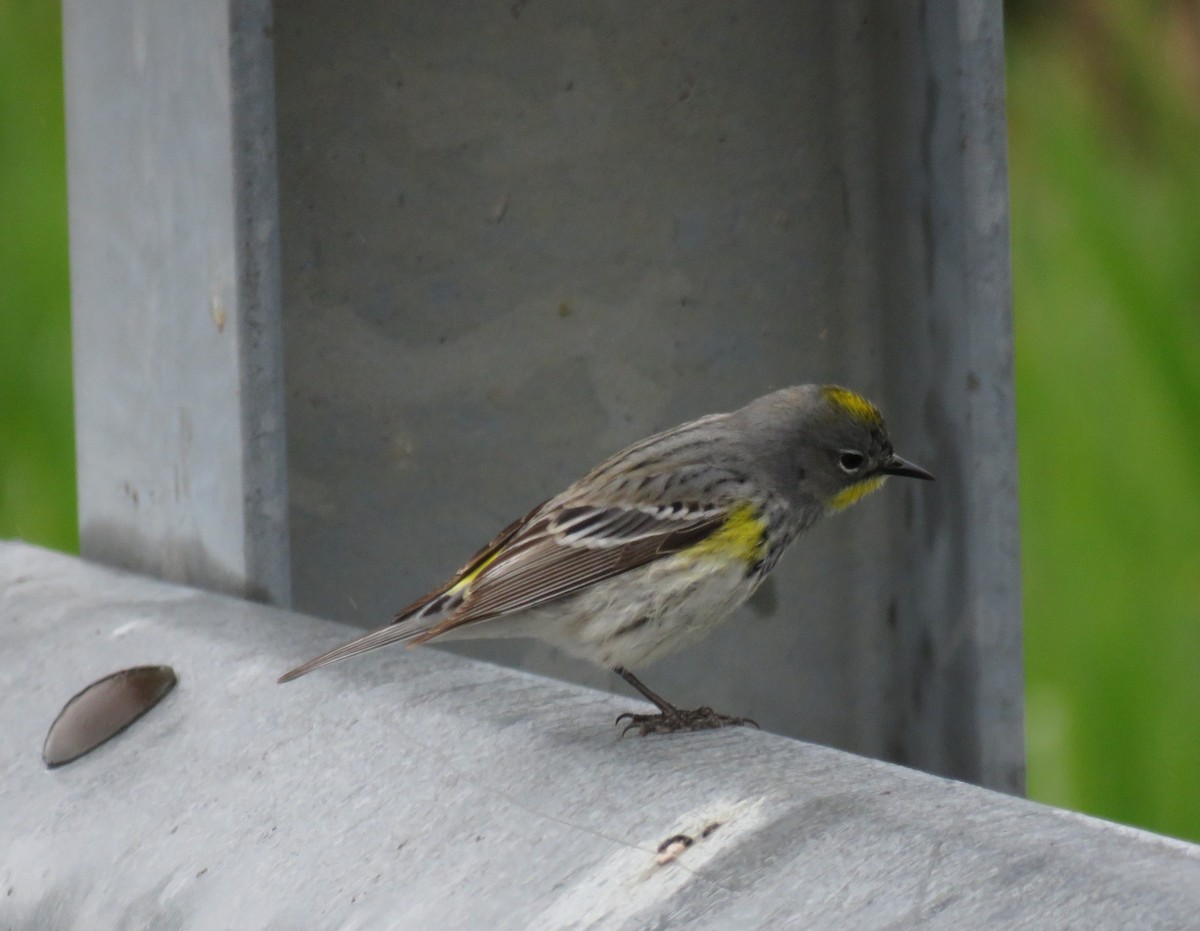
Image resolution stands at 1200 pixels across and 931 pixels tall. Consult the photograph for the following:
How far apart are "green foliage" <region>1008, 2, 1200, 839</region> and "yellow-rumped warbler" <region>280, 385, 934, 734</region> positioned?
0.75 metres

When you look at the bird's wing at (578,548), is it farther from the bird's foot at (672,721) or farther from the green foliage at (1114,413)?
the green foliage at (1114,413)

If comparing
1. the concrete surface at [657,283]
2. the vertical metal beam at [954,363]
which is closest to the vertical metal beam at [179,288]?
the concrete surface at [657,283]

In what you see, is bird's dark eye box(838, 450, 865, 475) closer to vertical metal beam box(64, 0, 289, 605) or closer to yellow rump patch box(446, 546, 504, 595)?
yellow rump patch box(446, 546, 504, 595)

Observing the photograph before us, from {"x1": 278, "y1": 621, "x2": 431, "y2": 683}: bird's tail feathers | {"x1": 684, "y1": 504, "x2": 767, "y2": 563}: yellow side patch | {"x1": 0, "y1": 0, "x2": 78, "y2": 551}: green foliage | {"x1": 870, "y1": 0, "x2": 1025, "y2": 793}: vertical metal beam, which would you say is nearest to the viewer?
{"x1": 278, "y1": 621, "x2": 431, "y2": 683}: bird's tail feathers

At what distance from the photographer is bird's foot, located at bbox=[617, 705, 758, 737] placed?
87.1 inches

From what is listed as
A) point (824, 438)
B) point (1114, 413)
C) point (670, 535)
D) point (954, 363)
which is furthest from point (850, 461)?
point (1114, 413)

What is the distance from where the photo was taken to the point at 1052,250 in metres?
3.80

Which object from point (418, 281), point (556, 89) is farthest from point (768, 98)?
point (418, 281)

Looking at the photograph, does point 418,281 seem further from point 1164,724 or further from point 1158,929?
point 1158,929

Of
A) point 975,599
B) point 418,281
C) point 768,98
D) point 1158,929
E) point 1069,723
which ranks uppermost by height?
point 768,98

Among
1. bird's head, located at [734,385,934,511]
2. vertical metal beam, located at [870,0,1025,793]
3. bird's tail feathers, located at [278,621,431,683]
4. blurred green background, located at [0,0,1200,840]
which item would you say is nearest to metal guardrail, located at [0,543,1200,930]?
bird's tail feathers, located at [278,621,431,683]

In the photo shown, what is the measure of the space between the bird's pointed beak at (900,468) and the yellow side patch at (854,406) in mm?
69

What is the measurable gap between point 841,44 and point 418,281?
2.99ft

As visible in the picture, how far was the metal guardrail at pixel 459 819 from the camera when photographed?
4.74 feet
